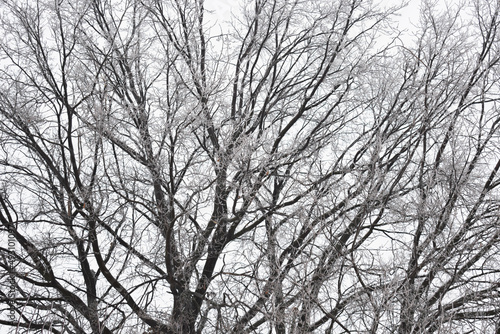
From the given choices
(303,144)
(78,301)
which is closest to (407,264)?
(303,144)

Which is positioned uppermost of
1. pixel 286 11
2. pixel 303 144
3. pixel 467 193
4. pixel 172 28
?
pixel 286 11

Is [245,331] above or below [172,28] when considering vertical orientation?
below

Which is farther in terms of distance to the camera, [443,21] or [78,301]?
[443,21]

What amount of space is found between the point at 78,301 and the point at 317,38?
5873mm

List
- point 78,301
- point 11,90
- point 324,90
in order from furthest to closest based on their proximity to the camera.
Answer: point 324,90 < point 11,90 < point 78,301

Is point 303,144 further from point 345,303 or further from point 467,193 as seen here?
point 345,303

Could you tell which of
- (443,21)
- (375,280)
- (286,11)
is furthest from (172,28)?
(375,280)

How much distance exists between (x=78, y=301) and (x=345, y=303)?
3838mm

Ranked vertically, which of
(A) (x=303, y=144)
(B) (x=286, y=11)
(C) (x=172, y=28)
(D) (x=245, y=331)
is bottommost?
(D) (x=245, y=331)

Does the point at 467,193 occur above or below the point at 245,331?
above

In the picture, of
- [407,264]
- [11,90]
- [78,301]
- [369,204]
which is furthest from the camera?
[11,90]

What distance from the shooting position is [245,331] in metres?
6.86

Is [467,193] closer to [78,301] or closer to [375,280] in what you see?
[375,280]

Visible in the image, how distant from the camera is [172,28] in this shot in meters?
8.61
